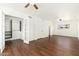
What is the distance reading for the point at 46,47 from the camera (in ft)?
9.05

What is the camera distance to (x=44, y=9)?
2.25 meters

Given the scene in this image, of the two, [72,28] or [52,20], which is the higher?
[52,20]

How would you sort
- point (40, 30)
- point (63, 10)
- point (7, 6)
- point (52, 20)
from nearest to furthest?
point (7, 6) < point (63, 10) < point (52, 20) < point (40, 30)

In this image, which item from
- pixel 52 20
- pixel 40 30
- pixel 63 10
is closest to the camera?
pixel 63 10

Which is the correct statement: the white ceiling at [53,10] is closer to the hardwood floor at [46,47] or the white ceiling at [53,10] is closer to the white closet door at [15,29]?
the white closet door at [15,29]

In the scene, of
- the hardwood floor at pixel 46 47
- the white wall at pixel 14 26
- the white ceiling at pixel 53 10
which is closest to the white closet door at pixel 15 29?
the white wall at pixel 14 26

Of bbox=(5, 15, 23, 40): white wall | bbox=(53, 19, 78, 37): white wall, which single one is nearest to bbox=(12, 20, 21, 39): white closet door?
bbox=(5, 15, 23, 40): white wall

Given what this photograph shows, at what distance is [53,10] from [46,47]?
1150 mm

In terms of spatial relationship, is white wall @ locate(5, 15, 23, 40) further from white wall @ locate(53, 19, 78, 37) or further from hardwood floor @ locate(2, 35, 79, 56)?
white wall @ locate(53, 19, 78, 37)

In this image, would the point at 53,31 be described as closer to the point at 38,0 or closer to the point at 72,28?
the point at 72,28

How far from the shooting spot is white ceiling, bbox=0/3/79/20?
212 cm

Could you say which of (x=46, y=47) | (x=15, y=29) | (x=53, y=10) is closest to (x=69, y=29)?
(x=53, y=10)

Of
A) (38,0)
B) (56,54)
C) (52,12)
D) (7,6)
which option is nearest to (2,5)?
(7,6)

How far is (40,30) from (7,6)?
1244 mm
